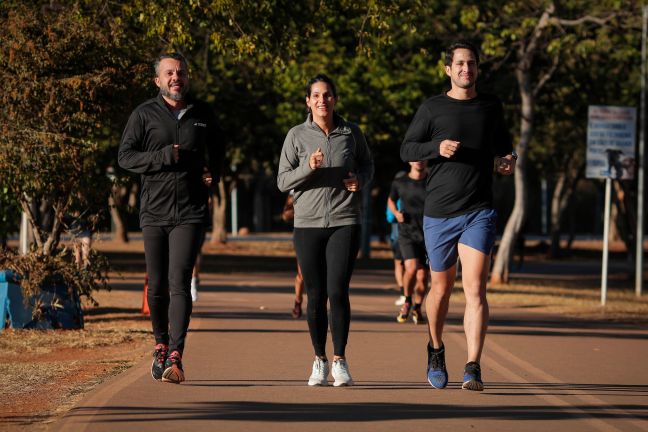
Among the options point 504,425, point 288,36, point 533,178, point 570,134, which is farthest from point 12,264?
point 533,178

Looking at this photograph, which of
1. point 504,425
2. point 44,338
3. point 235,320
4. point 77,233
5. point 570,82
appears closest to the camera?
point 504,425

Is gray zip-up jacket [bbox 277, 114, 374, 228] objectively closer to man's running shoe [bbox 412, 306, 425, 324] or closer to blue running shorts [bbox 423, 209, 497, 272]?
blue running shorts [bbox 423, 209, 497, 272]

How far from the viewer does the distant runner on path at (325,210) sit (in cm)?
878

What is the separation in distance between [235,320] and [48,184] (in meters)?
3.11

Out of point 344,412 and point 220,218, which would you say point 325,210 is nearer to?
point 344,412

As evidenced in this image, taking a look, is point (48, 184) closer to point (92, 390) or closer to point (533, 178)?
point (92, 390)

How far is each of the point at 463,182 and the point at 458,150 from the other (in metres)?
0.20

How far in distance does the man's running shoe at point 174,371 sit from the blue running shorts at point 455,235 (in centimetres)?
174

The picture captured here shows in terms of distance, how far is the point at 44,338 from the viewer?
1255cm

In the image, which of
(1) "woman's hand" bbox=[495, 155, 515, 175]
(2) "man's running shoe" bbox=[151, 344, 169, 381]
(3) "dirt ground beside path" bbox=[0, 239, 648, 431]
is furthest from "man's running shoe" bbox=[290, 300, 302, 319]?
(1) "woman's hand" bbox=[495, 155, 515, 175]

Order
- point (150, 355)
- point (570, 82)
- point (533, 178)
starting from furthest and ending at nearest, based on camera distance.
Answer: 1. point (533, 178)
2. point (570, 82)
3. point (150, 355)

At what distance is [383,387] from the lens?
889 cm

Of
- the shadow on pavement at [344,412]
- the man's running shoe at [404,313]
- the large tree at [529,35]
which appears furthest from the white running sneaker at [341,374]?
the large tree at [529,35]

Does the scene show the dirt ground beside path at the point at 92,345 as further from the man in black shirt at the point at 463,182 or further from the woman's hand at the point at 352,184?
the man in black shirt at the point at 463,182
